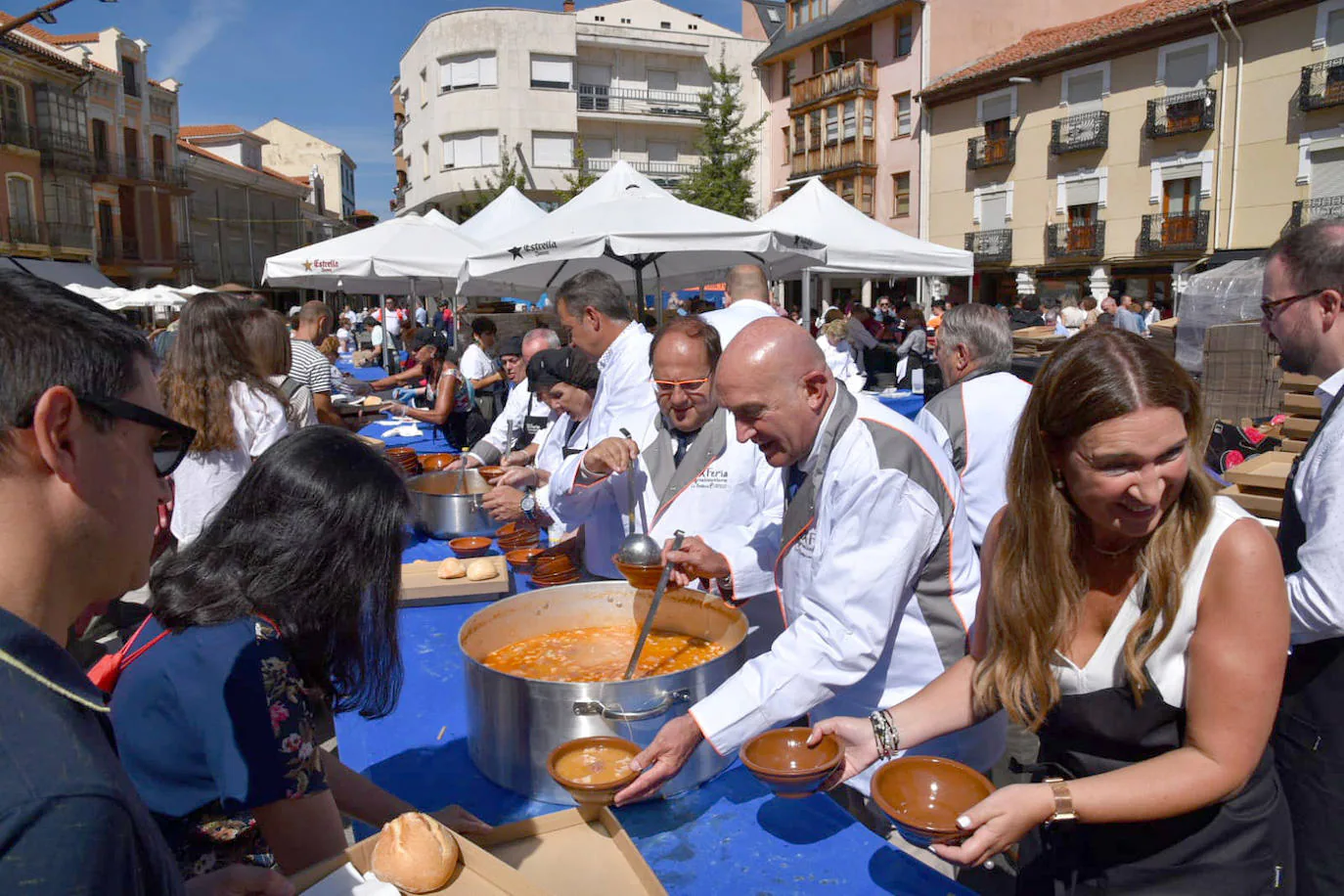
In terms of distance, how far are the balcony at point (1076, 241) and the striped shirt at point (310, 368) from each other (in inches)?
866

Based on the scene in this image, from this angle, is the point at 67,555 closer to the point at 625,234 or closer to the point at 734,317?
the point at 734,317

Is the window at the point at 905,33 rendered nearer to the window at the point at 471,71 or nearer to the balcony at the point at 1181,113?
the balcony at the point at 1181,113

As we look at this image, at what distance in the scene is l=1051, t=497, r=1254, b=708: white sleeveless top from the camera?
133cm

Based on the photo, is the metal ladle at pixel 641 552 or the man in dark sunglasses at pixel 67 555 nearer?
the man in dark sunglasses at pixel 67 555

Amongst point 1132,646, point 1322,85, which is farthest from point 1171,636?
point 1322,85

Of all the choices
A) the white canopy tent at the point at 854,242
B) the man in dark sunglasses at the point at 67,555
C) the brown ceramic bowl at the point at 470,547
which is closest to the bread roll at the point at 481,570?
the brown ceramic bowl at the point at 470,547

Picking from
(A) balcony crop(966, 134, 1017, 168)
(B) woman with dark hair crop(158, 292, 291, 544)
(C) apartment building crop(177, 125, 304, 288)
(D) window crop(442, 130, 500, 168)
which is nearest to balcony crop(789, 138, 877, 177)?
(A) balcony crop(966, 134, 1017, 168)

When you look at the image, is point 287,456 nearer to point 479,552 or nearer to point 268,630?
point 268,630

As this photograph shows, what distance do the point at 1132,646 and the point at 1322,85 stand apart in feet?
74.2

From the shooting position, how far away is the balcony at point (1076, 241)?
22281mm

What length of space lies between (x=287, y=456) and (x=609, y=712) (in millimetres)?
788

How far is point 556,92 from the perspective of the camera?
32.5m

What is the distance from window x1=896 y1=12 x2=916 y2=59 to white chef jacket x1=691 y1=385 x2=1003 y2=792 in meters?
29.6

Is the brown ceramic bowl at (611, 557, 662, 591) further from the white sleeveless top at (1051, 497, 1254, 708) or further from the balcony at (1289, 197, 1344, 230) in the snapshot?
the balcony at (1289, 197, 1344, 230)
